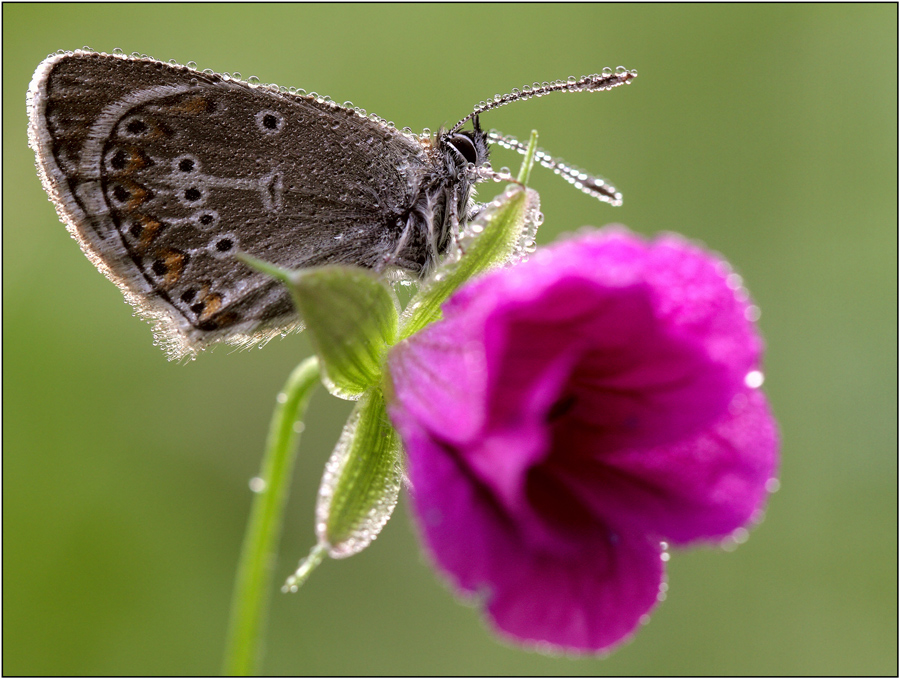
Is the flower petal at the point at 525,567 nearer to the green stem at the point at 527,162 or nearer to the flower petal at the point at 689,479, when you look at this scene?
the flower petal at the point at 689,479

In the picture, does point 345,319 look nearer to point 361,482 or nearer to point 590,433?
point 361,482

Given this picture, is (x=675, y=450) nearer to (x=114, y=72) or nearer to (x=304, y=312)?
(x=304, y=312)

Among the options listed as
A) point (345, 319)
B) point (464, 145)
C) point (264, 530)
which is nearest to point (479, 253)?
point (345, 319)

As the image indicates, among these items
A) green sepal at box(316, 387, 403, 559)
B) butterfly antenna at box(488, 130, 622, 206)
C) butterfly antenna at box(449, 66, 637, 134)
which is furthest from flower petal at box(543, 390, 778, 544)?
butterfly antenna at box(449, 66, 637, 134)

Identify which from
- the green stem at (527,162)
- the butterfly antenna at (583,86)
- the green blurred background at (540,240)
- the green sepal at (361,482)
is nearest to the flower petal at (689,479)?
the green sepal at (361,482)

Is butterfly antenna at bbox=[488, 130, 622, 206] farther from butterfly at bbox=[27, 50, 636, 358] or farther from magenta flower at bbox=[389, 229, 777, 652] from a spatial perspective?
magenta flower at bbox=[389, 229, 777, 652]

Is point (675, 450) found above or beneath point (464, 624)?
above

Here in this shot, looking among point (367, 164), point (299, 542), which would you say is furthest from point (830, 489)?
point (367, 164)

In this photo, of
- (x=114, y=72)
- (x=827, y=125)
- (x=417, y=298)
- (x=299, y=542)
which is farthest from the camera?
(x=827, y=125)
